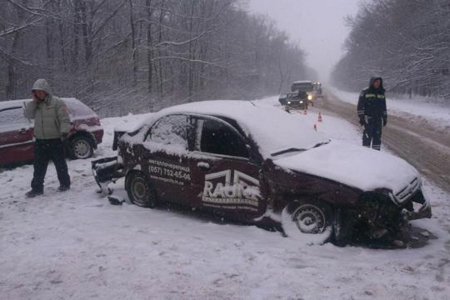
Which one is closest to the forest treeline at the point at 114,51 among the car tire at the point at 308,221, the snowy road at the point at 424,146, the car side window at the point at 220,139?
the snowy road at the point at 424,146

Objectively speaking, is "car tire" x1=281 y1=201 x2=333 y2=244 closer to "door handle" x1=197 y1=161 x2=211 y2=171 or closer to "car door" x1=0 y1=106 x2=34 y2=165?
"door handle" x1=197 y1=161 x2=211 y2=171

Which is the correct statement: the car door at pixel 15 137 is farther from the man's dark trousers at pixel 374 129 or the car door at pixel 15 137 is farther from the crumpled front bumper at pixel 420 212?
the crumpled front bumper at pixel 420 212

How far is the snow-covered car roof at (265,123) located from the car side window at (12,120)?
14.6 feet

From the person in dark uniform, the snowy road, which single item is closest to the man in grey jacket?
the person in dark uniform

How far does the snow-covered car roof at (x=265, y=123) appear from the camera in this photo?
6.01 m

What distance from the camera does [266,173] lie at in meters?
5.68

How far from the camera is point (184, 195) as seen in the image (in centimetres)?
648

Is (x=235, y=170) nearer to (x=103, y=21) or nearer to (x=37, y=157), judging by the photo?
(x=37, y=157)

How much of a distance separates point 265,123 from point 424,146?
8819 mm

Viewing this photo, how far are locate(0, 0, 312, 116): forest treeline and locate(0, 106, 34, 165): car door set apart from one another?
10.8 metres

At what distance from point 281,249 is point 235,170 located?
1238 millimetres

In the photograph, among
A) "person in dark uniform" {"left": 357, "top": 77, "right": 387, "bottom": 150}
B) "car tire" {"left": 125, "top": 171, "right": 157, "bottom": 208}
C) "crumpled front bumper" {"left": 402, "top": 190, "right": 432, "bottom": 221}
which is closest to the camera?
"crumpled front bumper" {"left": 402, "top": 190, "right": 432, "bottom": 221}

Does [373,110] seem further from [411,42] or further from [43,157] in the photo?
[411,42]

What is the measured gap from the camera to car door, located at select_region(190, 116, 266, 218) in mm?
5824
